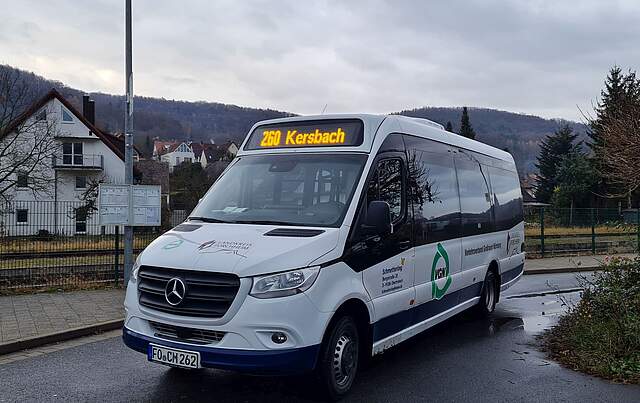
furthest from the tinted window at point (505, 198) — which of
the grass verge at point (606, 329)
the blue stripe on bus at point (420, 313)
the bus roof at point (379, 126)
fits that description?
the bus roof at point (379, 126)

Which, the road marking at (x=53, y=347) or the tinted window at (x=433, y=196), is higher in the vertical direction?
the tinted window at (x=433, y=196)

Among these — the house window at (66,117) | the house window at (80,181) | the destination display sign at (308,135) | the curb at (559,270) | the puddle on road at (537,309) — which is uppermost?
the house window at (66,117)

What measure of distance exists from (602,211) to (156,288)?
23164mm

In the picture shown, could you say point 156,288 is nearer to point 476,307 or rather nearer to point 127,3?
point 476,307

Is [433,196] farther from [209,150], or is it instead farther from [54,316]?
[209,150]

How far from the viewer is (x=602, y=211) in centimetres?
2458

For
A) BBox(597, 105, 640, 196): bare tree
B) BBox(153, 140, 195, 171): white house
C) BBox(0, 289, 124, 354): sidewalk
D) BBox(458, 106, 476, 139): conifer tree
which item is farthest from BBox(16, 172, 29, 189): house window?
BBox(153, 140, 195, 171): white house

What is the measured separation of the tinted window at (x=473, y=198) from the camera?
8703 millimetres

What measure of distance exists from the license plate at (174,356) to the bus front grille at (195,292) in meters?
0.33

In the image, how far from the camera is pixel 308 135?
261 inches

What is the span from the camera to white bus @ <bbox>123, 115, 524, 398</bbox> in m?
5.00

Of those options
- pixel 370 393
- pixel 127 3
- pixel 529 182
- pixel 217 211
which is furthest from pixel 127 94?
pixel 529 182

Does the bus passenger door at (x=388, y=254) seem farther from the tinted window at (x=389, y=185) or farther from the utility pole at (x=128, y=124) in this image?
the utility pole at (x=128, y=124)

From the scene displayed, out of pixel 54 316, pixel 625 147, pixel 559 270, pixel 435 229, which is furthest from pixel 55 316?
pixel 559 270
